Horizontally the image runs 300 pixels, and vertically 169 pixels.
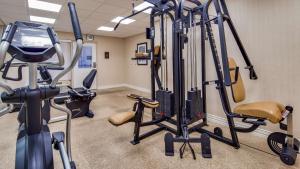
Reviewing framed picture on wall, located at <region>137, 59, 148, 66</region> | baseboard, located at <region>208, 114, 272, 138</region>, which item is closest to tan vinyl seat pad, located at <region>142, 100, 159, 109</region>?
baseboard, located at <region>208, 114, 272, 138</region>

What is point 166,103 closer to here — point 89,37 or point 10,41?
point 10,41

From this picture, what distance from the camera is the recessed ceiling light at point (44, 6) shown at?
334 centimetres

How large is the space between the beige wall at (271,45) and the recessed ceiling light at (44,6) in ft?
11.3

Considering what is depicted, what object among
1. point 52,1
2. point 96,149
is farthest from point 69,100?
point 52,1

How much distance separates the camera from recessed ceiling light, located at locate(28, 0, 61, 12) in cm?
334

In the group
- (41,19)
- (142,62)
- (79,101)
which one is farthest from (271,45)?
(41,19)

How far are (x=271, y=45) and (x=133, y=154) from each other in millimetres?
2400

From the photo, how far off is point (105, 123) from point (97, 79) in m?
4.57

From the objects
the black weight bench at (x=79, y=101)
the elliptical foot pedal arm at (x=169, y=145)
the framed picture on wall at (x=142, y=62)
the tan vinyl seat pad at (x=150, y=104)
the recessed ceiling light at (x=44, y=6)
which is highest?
the recessed ceiling light at (x=44, y=6)

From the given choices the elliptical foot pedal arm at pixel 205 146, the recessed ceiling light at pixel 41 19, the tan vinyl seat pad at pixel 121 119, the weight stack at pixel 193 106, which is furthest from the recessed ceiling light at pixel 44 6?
the elliptical foot pedal arm at pixel 205 146

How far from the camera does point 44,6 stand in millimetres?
3564

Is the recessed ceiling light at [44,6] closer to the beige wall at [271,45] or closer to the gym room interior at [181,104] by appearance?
the gym room interior at [181,104]

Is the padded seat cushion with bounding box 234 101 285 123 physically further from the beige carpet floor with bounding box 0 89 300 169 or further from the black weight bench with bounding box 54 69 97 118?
the black weight bench with bounding box 54 69 97 118

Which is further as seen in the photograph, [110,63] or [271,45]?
[110,63]
